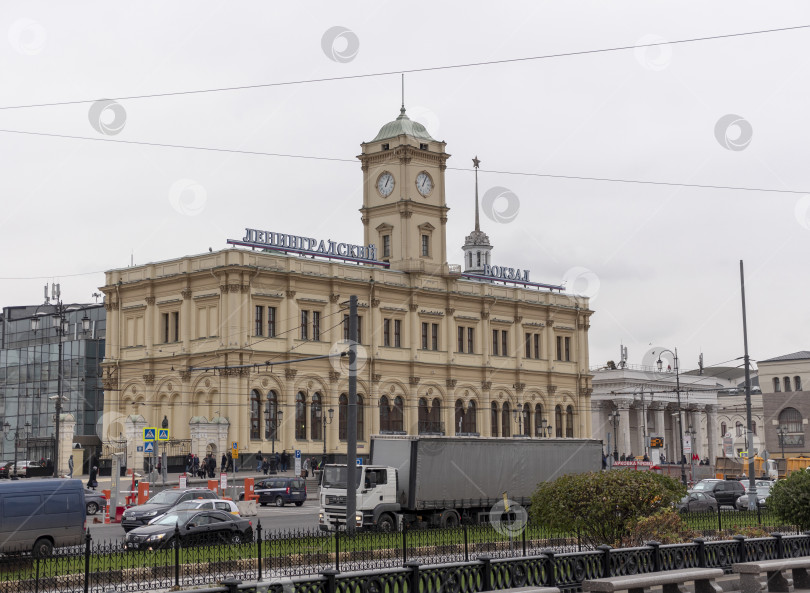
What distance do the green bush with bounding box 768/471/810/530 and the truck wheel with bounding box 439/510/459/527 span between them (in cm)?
1365

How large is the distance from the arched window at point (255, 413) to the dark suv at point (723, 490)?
2937 cm

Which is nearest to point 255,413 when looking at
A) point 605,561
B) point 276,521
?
point 276,521

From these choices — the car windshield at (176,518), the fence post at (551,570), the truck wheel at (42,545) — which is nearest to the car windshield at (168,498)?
the car windshield at (176,518)

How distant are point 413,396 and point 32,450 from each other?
97.2 ft

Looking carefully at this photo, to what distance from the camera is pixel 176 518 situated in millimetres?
27422

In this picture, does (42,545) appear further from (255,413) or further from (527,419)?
(527,419)

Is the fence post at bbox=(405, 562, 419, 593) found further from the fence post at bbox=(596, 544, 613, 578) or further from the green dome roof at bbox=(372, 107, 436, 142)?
the green dome roof at bbox=(372, 107, 436, 142)

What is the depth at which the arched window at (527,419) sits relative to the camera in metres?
84.3

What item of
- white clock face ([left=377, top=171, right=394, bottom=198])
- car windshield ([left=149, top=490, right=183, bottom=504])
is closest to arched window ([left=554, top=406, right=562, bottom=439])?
white clock face ([left=377, top=171, right=394, bottom=198])

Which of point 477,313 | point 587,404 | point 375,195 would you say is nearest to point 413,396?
point 477,313

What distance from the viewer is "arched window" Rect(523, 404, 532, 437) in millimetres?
84312

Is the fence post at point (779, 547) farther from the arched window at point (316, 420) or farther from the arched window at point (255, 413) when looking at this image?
the arched window at point (316, 420)

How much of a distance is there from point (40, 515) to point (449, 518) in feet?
46.5

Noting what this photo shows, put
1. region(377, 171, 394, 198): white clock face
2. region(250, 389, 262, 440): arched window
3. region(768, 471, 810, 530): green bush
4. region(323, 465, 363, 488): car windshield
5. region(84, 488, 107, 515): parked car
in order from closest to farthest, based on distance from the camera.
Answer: region(768, 471, 810, 530): green bush, region(323, 465, 363, 488): car windshield, region(84, 488, 107, 515): parked car, region(250, 389, 262, 440): arched window, region(377, 171, 394, 198): white clock face
